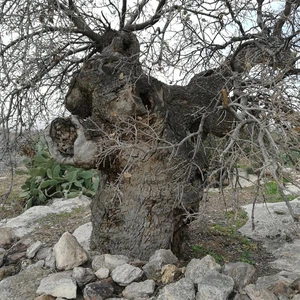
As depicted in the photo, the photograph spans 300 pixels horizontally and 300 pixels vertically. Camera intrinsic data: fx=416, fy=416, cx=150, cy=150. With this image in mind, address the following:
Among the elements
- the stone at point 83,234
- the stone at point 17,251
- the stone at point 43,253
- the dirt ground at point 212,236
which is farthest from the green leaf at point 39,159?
the stone at point 43,253

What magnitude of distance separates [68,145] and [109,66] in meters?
0.81

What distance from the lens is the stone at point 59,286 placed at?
296cm

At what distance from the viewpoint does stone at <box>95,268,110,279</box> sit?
314 centimetres

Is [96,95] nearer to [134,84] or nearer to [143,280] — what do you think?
[134,84]

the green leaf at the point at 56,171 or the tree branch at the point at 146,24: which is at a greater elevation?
the tree branch at the point at 146,24

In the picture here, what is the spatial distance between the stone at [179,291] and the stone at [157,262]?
0.30 metres

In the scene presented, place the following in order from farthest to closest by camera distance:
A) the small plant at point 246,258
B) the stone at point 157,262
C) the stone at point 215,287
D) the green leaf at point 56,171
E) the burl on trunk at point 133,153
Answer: the green leaf at point 56,171 → the small plant at point 246,258 → the burl on trunk at point 133,153 → the stone at point 157,262 → the stone at point 215,287

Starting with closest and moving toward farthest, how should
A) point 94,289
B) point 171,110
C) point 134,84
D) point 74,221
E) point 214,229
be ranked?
point 94,289 → point 134,84 → point 171,110 → point 214,229 → point 74,221

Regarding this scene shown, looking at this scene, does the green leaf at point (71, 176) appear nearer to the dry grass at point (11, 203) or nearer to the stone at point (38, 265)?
the dry grass at point (11, 203)

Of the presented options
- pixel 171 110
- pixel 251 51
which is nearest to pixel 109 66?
pixel 171 110

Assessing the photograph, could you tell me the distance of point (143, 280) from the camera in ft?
10.3

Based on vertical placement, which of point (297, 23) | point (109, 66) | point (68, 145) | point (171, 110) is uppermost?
point (297, 23)

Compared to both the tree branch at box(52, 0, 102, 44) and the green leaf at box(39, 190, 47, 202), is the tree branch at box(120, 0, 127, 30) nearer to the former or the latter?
the tree branch at box(52, 0, 102, 44)

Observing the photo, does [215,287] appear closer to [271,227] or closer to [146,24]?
[146,24]
